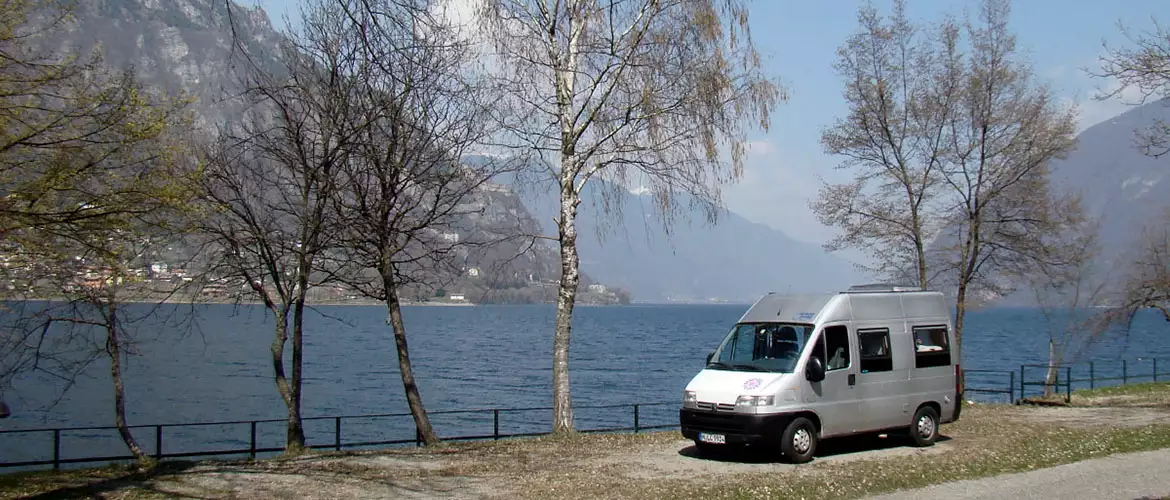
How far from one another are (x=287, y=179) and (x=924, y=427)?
1350 centimetres

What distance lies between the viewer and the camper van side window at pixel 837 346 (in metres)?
15.1

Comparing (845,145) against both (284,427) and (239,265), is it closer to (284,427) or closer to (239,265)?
Result: (239,265)

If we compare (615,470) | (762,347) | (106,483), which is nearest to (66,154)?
(106,483)

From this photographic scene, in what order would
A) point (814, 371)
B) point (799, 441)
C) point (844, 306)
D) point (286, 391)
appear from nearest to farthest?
1. point (799, 441)
2. point (814, 371)
3. point (844, 306)
4. point (286, 391)

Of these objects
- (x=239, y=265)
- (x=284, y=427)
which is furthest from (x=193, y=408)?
(x=239, y=265)

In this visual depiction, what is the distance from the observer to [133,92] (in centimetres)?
1052

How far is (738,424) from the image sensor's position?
14102 millimetres

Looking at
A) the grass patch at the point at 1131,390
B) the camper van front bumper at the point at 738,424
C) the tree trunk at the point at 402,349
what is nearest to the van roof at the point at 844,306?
the camper van front bumper at the point at 738,424

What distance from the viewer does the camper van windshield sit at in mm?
14844

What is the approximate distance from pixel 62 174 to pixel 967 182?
2320cm

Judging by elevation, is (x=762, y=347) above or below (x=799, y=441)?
above

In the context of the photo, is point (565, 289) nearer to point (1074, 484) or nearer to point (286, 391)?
point (286, 391)

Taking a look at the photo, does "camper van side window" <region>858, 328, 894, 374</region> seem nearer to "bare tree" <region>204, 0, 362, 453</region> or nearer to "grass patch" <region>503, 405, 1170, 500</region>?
"grass patch" <region>503, 405, 1170, 500</region>

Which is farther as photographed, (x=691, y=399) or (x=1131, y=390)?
(x=1131, y=390)
